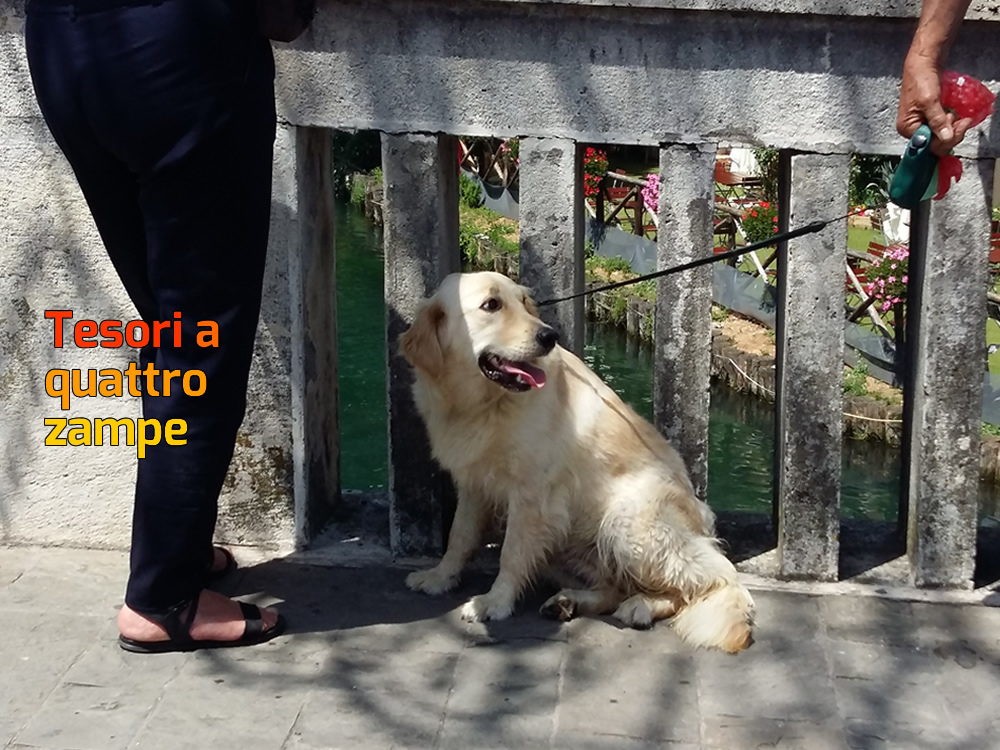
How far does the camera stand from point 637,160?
19.7m

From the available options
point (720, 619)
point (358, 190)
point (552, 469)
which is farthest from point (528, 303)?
point (358, 190)

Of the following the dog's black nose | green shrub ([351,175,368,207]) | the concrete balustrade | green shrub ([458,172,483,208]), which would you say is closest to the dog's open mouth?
the dog's black nose

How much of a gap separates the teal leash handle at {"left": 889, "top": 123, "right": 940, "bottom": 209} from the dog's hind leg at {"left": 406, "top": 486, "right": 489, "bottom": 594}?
1.65 m


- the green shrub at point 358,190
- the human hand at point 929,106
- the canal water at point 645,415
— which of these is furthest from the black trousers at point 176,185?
the green shrub at point 358,190

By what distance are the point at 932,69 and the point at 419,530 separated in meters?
2.22

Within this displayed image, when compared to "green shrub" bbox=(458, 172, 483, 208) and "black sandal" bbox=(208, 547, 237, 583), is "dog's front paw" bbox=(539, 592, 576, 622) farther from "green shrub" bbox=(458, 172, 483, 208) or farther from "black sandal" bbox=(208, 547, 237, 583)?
"green shrub" bbox=(458, 172, 483, 208)

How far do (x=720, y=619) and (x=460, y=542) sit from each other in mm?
933

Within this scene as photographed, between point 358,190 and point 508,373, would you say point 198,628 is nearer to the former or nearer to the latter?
point 508,373

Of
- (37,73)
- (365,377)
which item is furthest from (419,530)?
(365,377)

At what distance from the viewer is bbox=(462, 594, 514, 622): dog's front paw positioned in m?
3.69

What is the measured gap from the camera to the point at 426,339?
12.0 feet

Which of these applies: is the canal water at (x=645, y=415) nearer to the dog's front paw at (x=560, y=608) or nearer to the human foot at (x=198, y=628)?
the dog's front paw at (x=560, y=608)

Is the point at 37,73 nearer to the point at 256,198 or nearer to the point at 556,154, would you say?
the point at 256,198

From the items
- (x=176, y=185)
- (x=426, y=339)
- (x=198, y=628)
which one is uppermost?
(x=176, y=185)
